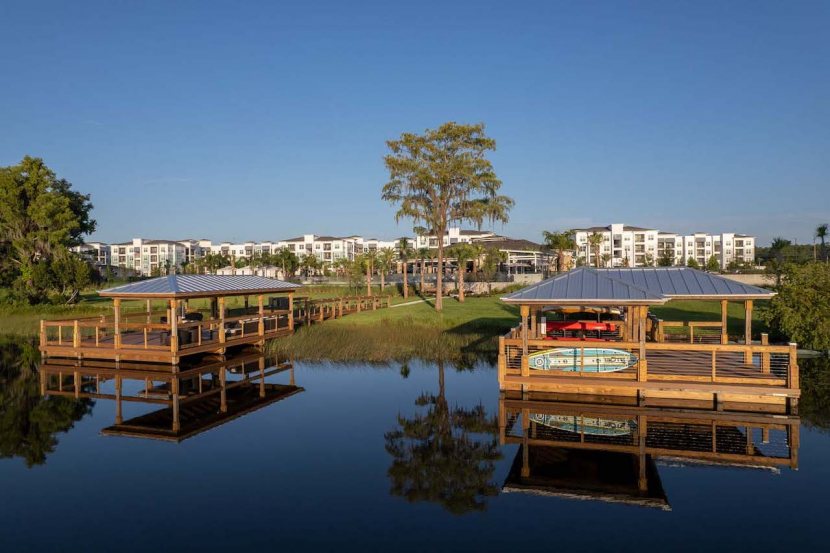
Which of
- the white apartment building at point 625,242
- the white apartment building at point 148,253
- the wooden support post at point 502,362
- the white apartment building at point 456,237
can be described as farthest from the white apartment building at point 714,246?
the wooden support post at point 502,362

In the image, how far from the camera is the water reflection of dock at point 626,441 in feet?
29.9

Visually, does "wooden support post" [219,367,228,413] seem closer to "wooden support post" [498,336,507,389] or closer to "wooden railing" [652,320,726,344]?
"wooden support post" [498,336,507,389]

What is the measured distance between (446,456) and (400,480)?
1287mm

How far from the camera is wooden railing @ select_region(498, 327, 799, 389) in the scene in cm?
1295

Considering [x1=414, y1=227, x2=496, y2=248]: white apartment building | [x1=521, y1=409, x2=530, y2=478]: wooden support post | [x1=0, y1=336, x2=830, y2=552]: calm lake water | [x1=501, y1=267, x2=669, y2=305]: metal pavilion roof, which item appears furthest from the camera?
[x1=414, y1=227, x2=496, y2=248]: white apartment building

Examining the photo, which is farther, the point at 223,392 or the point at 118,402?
the point at 223,392

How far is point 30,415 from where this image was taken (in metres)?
13.7

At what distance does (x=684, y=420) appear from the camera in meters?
12.1

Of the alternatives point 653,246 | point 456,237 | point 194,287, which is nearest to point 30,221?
point 194,287

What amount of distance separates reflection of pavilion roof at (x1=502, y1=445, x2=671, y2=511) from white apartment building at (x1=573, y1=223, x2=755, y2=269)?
8524 centimetres

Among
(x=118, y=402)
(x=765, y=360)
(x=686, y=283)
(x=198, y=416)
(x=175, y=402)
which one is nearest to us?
(x=198, y=416)

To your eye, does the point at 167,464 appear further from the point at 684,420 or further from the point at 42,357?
the point at 42,357

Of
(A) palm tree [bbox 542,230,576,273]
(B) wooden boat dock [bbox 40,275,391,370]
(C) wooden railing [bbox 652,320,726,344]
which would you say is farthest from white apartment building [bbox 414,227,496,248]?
(C) wooden railing [bbox 652,320,726,344]

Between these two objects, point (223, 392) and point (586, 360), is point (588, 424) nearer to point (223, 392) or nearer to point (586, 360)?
point (586, 360)
